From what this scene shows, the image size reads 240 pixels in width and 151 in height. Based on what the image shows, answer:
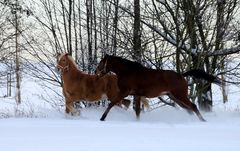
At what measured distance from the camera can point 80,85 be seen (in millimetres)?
10992

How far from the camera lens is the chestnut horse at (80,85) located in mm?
10891

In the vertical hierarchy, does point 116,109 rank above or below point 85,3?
below

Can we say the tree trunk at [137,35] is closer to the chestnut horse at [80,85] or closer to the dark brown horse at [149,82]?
the chestnut horse at [80,85]

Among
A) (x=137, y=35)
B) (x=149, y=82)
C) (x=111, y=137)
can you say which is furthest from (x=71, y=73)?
(x=111, y=137)

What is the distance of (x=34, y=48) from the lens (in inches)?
628

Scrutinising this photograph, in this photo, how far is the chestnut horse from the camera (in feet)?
35.7

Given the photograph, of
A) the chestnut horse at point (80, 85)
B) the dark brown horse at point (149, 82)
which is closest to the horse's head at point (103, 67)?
the dark brown horse at point (149, 82)

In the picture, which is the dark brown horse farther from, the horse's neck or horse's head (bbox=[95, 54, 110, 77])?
the horse's neck

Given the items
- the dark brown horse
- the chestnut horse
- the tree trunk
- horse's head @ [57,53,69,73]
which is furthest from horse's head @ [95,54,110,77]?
the tree trunk

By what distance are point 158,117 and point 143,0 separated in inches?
158

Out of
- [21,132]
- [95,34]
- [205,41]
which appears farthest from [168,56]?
[21,132]

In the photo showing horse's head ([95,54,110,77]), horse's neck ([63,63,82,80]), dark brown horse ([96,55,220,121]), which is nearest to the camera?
dark brown horse ([96,55,220,121])

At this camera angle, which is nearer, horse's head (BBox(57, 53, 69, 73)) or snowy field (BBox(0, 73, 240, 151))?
snowy field (BBox(0, 73, 240, 151))

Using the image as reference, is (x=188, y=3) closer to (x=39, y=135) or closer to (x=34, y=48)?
(x=34, y=48)
